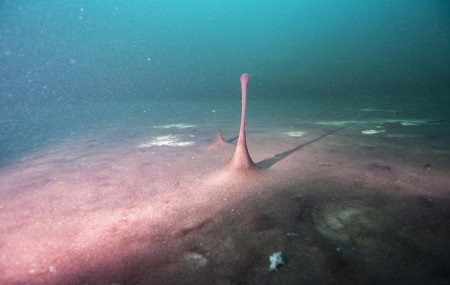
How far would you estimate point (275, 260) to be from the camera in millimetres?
3021

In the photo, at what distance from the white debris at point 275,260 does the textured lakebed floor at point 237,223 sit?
6 cm

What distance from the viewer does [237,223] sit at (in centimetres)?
402

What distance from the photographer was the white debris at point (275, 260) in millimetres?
2945

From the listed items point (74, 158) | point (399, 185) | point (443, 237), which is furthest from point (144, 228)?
point (74, 158)

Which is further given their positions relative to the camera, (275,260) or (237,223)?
(237,223)

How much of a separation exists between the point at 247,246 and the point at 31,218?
4.86 metres

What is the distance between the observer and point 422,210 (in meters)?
3.86

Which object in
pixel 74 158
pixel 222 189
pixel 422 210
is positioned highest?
pixel 422 210

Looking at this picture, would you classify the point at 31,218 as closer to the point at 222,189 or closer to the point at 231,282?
the point at 222,189

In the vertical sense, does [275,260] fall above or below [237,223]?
above

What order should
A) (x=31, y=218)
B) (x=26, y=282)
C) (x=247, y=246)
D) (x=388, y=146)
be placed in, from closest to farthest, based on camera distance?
1. (x=26, y=282)
2. (x=247, y=246)
3. (x=31, y=218)
4. (x=388, y=146)

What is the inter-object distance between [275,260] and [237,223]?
3.66ft

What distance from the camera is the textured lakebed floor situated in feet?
9.66

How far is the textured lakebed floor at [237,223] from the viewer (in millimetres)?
2943
